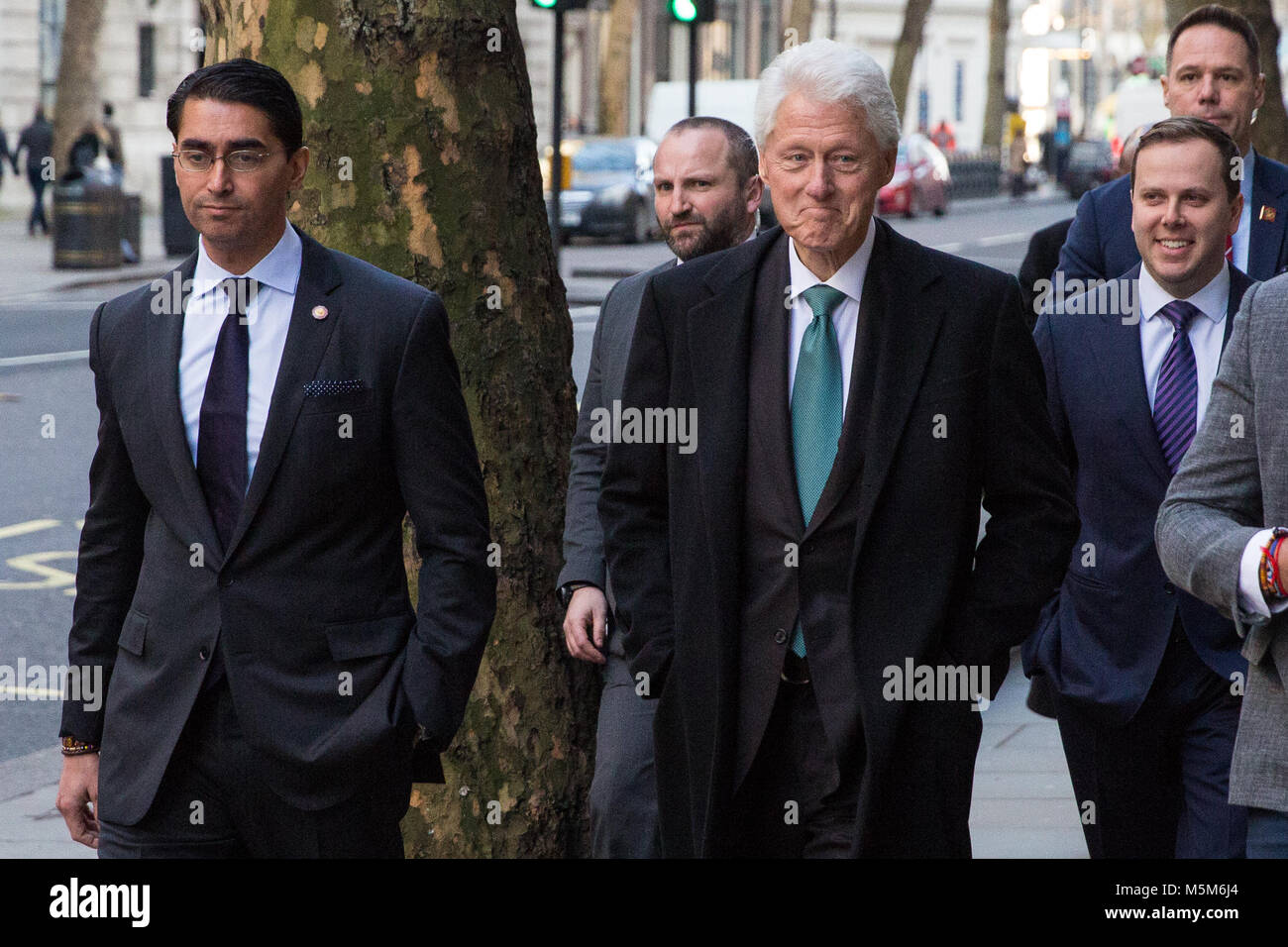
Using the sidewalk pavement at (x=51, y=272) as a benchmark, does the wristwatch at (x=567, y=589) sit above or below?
above

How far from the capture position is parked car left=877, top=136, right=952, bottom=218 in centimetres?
3866

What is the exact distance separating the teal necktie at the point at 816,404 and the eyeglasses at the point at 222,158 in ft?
3.07

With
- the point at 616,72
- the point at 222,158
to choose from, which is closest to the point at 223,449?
the point at 222,158

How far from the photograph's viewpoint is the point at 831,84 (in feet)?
10.6

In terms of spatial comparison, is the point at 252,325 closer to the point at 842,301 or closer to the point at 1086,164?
the point at 842,301

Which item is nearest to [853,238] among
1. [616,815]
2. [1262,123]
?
[616,815]

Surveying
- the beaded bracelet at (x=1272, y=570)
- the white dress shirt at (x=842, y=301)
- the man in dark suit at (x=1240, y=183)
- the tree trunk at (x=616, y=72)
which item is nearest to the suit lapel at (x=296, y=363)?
the white dress shirt at (x=842, y=301)

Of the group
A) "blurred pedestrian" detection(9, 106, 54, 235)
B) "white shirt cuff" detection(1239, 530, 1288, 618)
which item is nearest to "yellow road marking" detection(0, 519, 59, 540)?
"white shirt cuff" detection(1239, 530, 1288, 618)

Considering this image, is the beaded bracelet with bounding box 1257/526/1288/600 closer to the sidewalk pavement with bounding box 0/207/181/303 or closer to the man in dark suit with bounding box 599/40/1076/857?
the man in dark suit with bounding box 599/40/1076/857

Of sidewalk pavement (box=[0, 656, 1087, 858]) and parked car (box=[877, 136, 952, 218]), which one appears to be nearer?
sidewalk pavement (box=[0, 656, 1087, 858])

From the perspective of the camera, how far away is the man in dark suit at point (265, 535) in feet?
10.4

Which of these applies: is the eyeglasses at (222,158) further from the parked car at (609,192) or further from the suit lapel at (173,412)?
the parked car at (609,192)

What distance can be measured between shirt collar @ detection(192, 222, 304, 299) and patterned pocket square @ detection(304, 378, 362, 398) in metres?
0.18
